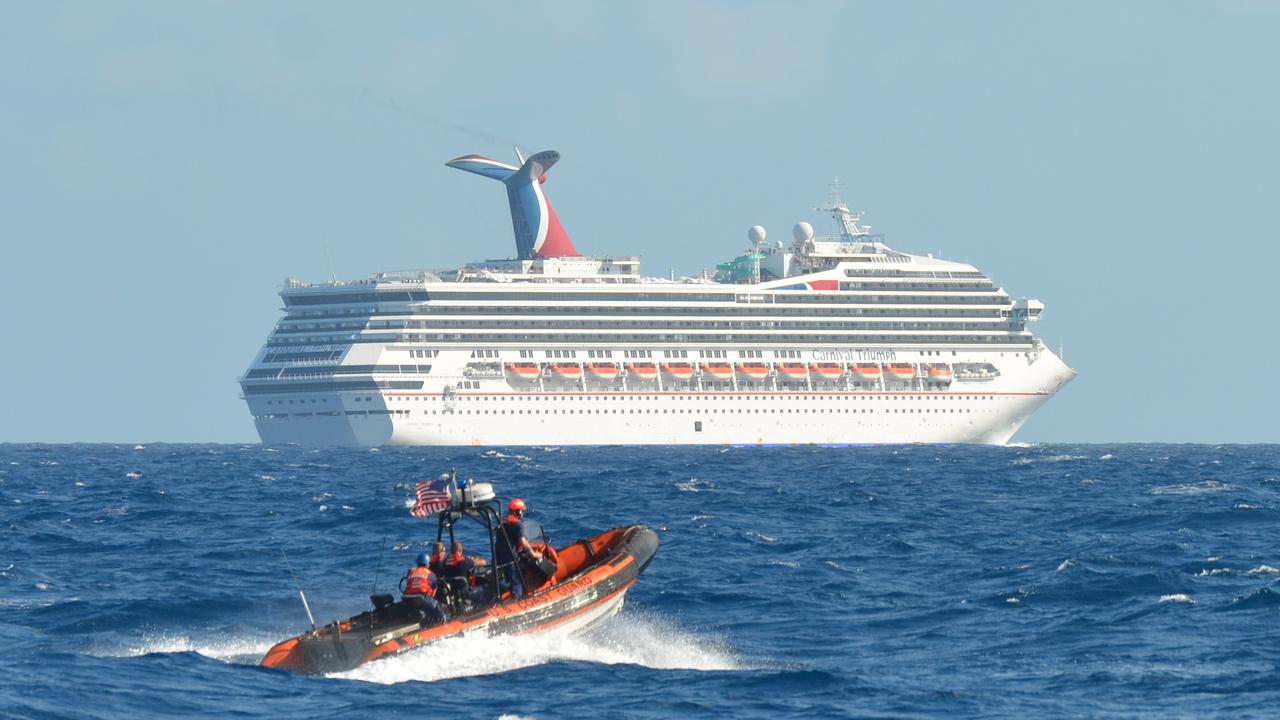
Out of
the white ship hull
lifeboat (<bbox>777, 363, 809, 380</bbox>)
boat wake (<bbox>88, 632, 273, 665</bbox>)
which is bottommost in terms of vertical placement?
boat wake (<bbox>88, 632, 273, 665</bbox>)

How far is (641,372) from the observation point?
102 m

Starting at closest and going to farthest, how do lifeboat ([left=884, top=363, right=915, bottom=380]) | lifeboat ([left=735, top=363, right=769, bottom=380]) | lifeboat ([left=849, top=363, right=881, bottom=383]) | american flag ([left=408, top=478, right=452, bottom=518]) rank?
american flag ([left=408, top=478, right=452, bottom=518])
lifeboat ([left=735, top=363, right=769, bottom=380])
lifeboat ([left=849, top=363, right=881, bottom=383])
lifeboat ([left=884, top=363, right=915, bottom=380])

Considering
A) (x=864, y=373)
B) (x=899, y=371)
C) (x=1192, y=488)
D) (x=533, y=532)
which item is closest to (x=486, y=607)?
(x=533, y=532)

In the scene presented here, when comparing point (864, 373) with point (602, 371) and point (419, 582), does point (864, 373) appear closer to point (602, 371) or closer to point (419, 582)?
point (602, 371)

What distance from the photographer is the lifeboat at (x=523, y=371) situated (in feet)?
330

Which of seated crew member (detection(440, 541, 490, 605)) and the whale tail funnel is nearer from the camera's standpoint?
seated crew member (detection(440, 541, 490, 605))

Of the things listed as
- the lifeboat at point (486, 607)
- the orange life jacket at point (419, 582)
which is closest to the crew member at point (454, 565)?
the lifeboat at point (486, 607)

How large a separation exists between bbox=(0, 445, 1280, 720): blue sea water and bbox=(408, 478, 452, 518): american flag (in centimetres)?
178

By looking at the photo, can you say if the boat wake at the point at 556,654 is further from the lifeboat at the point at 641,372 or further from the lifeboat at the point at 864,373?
the lifeboat at the point at 864,373

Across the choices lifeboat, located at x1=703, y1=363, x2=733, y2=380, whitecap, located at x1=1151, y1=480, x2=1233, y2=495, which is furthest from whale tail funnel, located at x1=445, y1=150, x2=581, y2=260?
whitecap, located at x1=1151, y1=480, x2=1233, y2=495

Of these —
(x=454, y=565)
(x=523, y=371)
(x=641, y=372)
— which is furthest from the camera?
(x=641, y=372)

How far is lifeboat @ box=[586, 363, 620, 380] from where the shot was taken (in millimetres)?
101688

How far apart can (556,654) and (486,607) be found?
0.97 metres

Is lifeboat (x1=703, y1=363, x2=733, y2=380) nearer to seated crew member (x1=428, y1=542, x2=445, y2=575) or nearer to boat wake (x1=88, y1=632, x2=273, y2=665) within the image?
boat wake (x1=88, y1=632, x2=273, y2=665)
